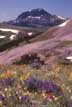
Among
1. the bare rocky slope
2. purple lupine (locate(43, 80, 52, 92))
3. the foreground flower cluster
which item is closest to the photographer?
the foreground flower cluster

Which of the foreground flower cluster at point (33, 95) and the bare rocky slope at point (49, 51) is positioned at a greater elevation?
the foreground flower cluster at point (33, 95)

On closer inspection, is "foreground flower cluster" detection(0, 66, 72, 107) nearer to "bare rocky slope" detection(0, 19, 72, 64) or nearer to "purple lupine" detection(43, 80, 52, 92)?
"purple lupine" detection(43, 80, 52, 92)

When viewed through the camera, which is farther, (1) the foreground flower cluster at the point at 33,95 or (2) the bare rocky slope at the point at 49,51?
(2) the bare rocky slope at the point at 49,51

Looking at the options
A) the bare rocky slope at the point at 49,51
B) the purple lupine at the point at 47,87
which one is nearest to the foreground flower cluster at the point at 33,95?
the purple lupine at the point at 47,87

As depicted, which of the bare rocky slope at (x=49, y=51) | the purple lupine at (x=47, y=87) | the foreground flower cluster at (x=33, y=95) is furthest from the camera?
the bare rocky slope at (x=49, y=51)

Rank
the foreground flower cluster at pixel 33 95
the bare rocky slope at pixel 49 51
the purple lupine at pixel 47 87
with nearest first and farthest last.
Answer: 1. the foreground flower cluster at pixel 33 95
2. the purple lupine at pixel 47 87
3. the bare rocky slope at pixel 49 51

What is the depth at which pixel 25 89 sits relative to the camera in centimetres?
779

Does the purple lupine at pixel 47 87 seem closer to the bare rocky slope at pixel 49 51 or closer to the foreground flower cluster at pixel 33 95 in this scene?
the foreground flower cluster at pixel 33 95

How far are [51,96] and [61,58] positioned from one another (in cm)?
1318

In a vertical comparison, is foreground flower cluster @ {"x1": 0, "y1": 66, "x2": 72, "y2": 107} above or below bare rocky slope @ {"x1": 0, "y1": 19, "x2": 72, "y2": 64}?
above

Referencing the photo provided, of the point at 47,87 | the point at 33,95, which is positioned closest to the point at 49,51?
the point at 47,87

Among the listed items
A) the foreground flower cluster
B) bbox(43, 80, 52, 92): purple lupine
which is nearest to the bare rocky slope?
the foreground flower cluster

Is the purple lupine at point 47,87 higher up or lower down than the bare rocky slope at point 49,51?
higher up

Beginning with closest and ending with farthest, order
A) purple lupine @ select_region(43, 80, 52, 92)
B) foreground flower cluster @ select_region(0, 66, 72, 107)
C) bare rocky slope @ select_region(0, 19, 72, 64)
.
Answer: foreground flower cluster @ select_region(0, 66, 72, 107), purple lupine @ select_region(43, 80, 52, 92), bare rocky slope @ select_region(0, 19, 72, 64)
